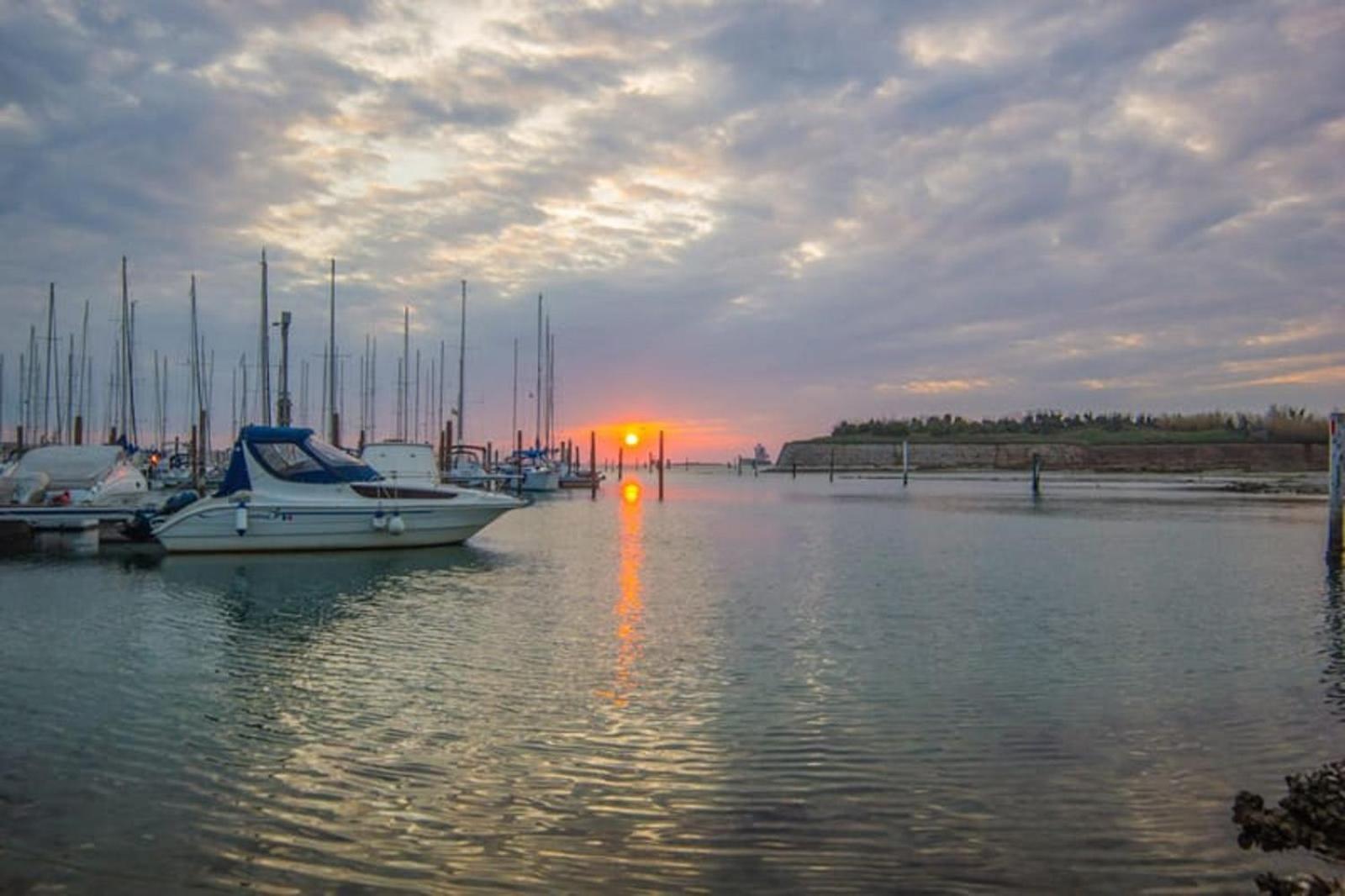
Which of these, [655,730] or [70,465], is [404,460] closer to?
[70,465]

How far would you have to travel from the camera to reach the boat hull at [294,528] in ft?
81.1

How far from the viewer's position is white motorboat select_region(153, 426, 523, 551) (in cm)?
2477

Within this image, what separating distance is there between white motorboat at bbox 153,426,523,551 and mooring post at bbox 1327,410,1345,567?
76.4 ft

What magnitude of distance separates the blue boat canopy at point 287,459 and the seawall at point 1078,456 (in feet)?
320

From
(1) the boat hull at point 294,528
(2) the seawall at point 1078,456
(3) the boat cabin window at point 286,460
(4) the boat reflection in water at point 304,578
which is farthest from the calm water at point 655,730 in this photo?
(2) the seawall at point 1078,456

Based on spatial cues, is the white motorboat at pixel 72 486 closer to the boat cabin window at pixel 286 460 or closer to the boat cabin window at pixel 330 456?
the boat cabin window at pixel 286 460

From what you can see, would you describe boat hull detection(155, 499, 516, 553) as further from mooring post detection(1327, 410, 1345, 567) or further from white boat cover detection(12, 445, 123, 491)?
mooring post detection(1327, 410, 1345, 567)

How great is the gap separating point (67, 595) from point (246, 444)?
7.40 m

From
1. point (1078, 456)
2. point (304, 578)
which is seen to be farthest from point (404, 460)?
point (1078, 456)

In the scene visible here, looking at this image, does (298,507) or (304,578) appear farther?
(298,507)

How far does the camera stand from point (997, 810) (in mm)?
6773

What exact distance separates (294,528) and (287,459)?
183cm

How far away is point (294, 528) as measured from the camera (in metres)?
25.2

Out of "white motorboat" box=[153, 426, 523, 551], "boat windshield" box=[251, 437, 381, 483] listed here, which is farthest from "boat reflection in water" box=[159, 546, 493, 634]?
"boat windshield" box=[251, 437, 381, 483]
